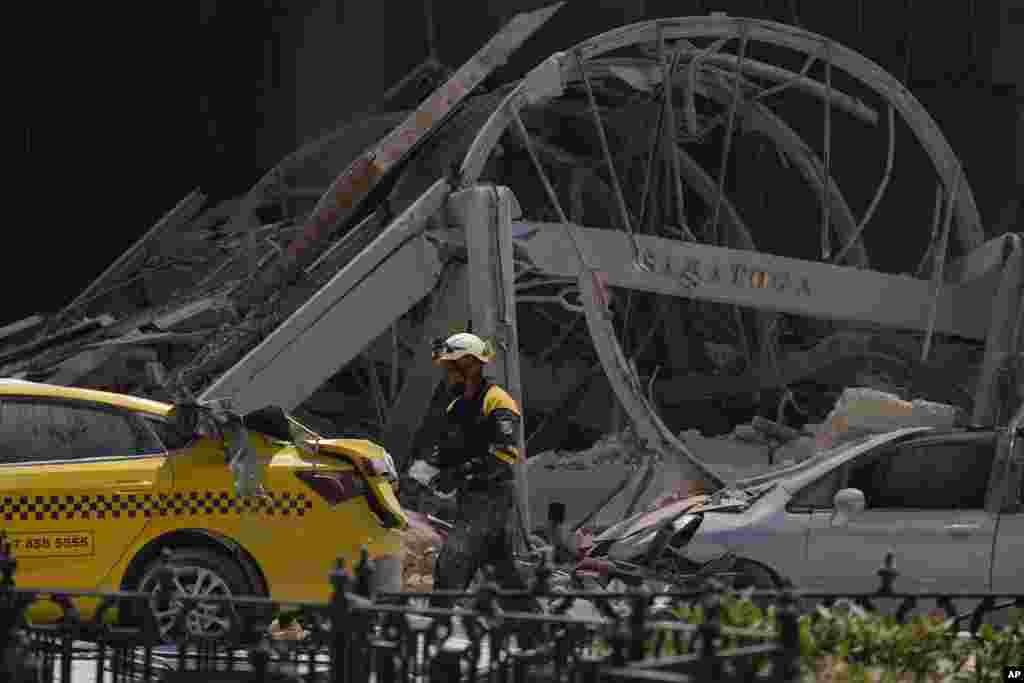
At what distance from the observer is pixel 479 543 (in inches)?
404

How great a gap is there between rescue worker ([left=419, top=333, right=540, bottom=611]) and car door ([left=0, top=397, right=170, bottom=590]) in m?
1.55

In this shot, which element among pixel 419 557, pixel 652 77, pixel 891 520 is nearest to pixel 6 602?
pixel 419 557

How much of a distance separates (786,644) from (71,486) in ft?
19.5

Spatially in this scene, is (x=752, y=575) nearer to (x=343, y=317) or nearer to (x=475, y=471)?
(x=475, y=471)

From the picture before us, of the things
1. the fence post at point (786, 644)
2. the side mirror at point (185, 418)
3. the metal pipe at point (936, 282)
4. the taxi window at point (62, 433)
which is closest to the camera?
the fence post at point (786, 644)

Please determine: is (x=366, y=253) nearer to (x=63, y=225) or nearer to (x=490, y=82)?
(x=490, y=82)

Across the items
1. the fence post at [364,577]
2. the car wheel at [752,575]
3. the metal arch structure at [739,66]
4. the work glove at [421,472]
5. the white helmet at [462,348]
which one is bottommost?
the fence post at [364,577]

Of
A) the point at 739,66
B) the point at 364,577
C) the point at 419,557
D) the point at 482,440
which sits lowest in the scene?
the point at 364,577

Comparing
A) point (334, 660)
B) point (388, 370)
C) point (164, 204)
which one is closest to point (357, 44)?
point (164, 204)

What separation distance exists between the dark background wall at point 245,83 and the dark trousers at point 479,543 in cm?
1043

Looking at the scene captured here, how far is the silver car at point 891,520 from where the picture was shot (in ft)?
37.8

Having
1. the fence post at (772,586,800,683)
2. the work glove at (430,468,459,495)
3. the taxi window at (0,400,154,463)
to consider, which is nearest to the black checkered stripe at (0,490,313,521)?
the taxi window at (0,400,154,463)

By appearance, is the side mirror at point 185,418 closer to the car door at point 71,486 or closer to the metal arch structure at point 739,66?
the car door at point 71,486

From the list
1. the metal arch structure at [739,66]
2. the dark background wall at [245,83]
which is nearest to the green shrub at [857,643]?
the metal arch structure at [739,66]
